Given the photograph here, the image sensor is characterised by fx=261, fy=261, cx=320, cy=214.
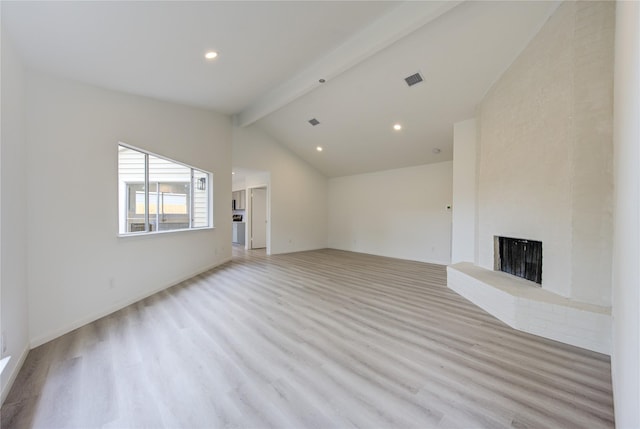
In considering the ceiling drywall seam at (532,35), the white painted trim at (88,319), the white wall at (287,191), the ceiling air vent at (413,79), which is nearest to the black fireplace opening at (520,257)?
the ceiling drywall seam at (532,35)

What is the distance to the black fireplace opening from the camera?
10.5 ft

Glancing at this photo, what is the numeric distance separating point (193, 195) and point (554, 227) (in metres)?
5.68

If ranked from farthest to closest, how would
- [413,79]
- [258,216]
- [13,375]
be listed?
[258,216] < [413,79] < [13,375]

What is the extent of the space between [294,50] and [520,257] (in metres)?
4.11

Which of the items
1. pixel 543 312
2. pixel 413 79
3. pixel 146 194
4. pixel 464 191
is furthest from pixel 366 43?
pixel 146 194

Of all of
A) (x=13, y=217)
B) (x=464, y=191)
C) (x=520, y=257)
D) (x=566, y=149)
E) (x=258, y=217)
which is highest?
(x=566, y=149)

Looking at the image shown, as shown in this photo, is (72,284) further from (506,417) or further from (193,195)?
(506,417)

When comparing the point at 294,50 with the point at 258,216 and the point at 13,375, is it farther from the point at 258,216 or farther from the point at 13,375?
the point at 258,216

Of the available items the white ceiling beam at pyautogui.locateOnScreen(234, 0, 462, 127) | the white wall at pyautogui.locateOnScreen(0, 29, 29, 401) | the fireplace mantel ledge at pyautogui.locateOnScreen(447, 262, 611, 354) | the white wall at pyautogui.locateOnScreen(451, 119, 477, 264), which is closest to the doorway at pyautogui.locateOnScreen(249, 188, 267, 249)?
the white ceiling beam at pyautogui.locateOnScreen(234, 0, 462, 127)

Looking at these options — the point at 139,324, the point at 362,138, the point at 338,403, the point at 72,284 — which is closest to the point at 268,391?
the point at 338,403

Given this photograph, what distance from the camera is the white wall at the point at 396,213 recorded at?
258 inches

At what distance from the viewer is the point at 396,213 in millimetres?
7484

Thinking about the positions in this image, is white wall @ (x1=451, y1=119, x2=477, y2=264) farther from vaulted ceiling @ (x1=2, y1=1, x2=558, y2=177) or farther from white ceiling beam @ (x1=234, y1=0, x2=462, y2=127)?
white ceiling beam @ (x1=234, y1=0, x2=462, y2=127)

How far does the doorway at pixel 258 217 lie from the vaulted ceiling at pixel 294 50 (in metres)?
3.52
